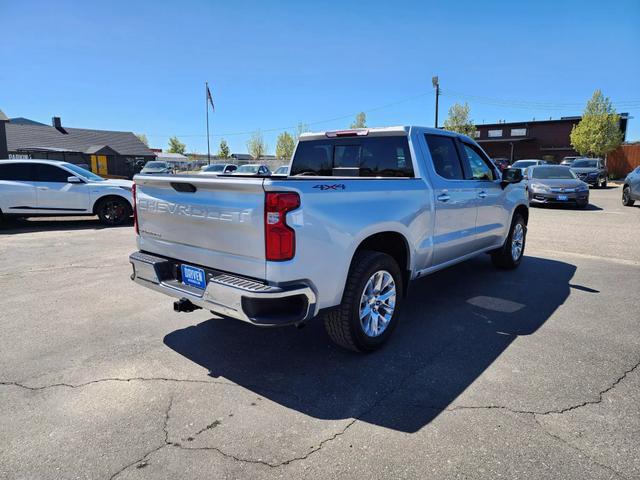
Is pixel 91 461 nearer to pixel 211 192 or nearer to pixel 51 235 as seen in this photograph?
pixel 211 192

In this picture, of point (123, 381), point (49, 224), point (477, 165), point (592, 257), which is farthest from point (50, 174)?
point (592, 257)

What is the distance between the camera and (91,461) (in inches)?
93.5

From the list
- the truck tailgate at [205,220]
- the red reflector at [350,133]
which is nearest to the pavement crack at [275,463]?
the truck tailgate at [205,220]

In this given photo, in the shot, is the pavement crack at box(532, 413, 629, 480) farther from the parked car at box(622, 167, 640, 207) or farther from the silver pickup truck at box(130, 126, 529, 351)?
the parked car at box(622, 167, 640, 207)

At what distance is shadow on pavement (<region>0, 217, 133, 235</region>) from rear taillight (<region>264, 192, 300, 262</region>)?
9.47 m

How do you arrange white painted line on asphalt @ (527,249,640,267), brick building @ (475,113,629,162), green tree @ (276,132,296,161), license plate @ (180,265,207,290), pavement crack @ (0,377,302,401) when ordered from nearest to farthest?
pavement crack @ (0,377,302,401), license plate @ (180,265,207,290), white painted line on asphalt @ (527,249,640,267), brick building @ (475,113,629,162), green tree @ (276,132,296,161)

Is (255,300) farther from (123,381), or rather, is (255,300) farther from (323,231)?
(123,381)

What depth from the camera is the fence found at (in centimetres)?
3812

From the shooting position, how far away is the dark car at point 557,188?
14125mm

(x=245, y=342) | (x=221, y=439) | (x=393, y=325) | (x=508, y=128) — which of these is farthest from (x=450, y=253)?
(x=508, y=128)

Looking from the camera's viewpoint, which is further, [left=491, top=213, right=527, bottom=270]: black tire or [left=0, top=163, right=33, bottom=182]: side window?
[left=0, top=163, right=33, bottom=182]: side window

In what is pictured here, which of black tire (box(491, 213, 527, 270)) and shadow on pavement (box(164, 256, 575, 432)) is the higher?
black tire (box(491, 213, 527, 270))

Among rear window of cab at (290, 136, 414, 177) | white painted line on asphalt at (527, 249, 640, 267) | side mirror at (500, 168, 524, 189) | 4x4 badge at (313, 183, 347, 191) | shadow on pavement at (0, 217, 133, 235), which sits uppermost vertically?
rear window of cab at (290, 136, 414, 177)

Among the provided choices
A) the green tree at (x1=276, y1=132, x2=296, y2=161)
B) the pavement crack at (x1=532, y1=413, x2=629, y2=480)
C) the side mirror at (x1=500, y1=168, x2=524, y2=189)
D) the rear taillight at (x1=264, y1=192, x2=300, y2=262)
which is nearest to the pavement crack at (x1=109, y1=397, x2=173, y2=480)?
the rear taillight at (x1=264, y1=192, x2=300, y2=262)
